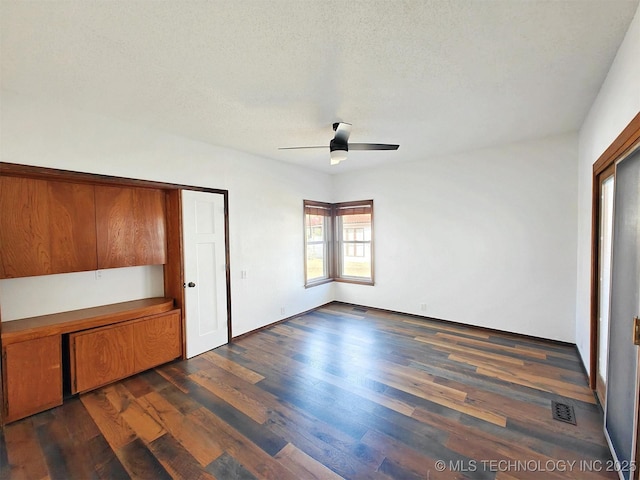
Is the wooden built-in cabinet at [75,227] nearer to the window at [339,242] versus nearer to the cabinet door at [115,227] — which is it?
the cabinet door at [115,227]

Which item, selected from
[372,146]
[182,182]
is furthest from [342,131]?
[182,182]

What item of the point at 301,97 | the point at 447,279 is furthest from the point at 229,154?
the point at 447,279

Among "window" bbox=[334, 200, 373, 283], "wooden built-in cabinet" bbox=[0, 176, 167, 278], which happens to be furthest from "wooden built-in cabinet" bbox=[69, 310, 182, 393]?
"window" bbox=[334, 200, 373, 283]

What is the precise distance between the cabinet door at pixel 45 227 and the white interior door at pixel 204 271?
3.00ft

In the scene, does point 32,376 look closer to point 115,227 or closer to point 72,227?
point 72,227

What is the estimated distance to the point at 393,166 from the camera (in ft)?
16.0

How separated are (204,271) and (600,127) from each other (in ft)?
14.0

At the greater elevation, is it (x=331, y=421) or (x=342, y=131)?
(x=342, y=131)

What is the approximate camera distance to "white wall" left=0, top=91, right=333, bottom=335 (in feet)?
7.92

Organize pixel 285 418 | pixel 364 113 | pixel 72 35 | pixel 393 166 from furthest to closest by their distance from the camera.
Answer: pixel 393 166 < pixel 364 113 < pixel 285 418 < pixel 72 35

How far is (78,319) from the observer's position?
2.62 meters

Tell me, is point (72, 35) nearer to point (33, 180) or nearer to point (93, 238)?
point (33, 180)

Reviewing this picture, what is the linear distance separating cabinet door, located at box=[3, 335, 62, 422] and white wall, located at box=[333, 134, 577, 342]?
4.36 metres

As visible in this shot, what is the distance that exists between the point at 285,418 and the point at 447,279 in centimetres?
325
